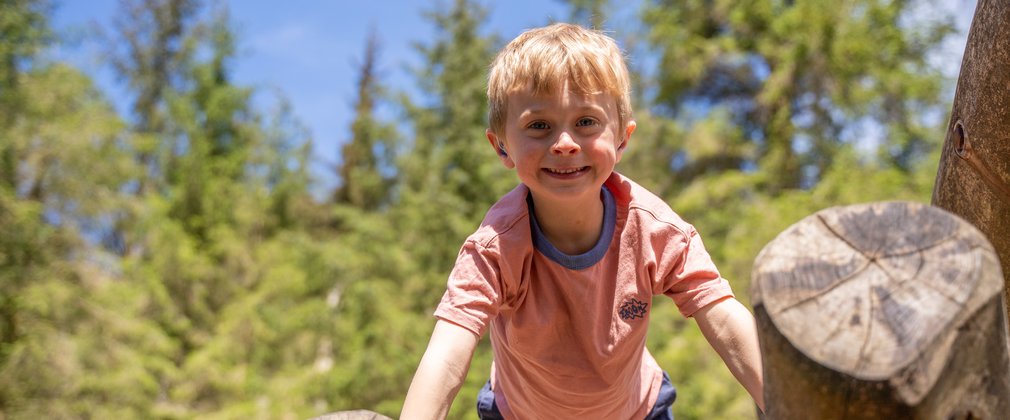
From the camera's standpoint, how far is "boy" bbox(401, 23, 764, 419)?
6.97ft

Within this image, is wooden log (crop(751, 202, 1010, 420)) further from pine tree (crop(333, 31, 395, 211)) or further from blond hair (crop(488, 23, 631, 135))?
pine tree (crop(333, 31, 395, 211))

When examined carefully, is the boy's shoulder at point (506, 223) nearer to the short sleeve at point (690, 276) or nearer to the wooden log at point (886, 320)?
the short sleeve at point (690, 276)

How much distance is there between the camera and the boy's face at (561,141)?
2.15 metres

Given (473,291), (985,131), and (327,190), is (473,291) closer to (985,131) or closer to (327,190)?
(985,131)

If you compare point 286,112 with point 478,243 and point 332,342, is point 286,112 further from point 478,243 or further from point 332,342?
point 478,243

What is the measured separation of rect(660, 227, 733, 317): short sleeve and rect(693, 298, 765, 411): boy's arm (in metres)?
0.02

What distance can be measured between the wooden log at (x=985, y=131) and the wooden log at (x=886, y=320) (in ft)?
2.75

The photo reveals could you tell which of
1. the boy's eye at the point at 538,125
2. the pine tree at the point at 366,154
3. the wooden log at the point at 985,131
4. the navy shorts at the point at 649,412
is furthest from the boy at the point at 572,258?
the pine tree at the point at 366,154

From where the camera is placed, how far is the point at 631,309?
2363 mm

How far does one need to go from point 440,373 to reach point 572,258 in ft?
1.90

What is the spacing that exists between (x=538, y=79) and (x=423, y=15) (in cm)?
1976

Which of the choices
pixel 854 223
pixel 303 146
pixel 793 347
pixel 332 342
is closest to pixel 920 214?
pixel 854 223

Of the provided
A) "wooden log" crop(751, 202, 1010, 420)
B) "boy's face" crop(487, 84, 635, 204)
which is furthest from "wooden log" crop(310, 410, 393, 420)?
"wooden log" crop(751, 202, 1010, 420)

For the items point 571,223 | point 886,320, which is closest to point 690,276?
point 571,223
